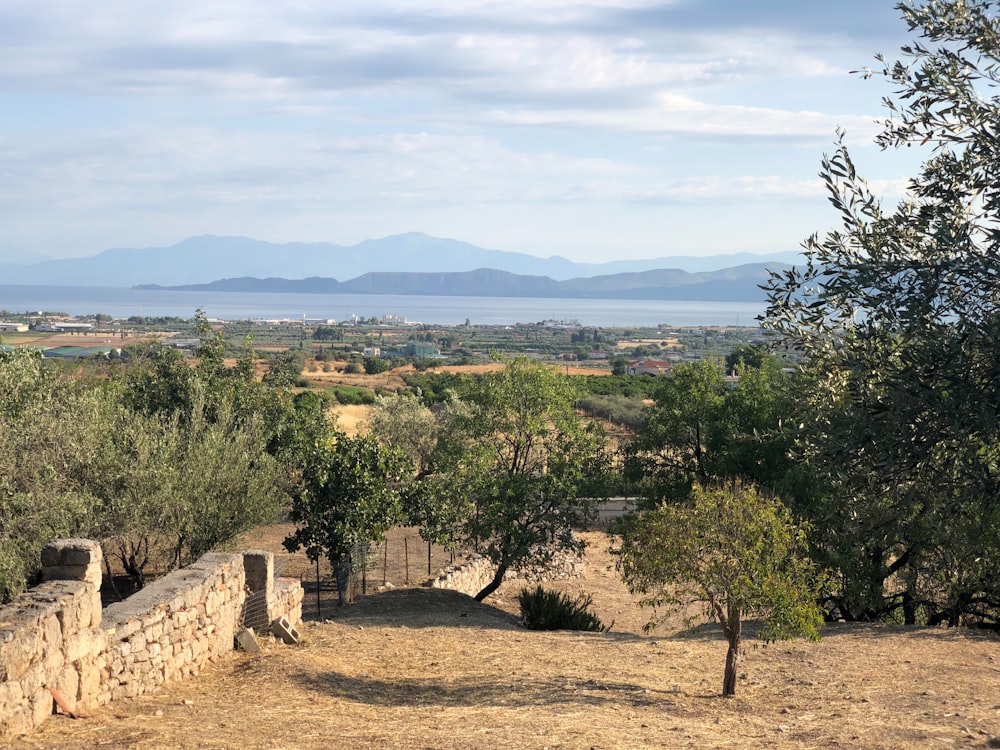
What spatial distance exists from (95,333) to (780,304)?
6829 inches

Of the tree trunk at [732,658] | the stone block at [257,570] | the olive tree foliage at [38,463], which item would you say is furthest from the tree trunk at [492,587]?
the tree trunk at [732,658]

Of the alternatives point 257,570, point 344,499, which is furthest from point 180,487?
point 257,570

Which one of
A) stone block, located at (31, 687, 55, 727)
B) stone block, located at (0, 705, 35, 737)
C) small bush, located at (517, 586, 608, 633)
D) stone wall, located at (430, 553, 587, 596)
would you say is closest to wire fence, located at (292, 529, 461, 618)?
stone wall, located at (430, 553, 587, 596)

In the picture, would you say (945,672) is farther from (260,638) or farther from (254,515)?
(254,515)

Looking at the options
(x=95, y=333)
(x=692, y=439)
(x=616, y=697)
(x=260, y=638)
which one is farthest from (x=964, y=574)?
(x=95, y=333)

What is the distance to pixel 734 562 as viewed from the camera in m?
13.2

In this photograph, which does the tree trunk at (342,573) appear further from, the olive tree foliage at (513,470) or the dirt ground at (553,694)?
the olive tree foliage at (513,470)

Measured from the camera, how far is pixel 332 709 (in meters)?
11.6

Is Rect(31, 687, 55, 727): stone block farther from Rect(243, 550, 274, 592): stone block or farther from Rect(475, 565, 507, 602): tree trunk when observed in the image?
Rect(475, 565, 507, 602): tree trunk

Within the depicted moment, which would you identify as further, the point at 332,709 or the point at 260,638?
the point at 260,638

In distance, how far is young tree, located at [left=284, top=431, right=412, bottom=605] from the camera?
2033cm

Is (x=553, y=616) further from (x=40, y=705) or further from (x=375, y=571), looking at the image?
(x=40, y=705)

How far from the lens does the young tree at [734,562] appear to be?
12992mm

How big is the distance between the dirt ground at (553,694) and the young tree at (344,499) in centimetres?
169
